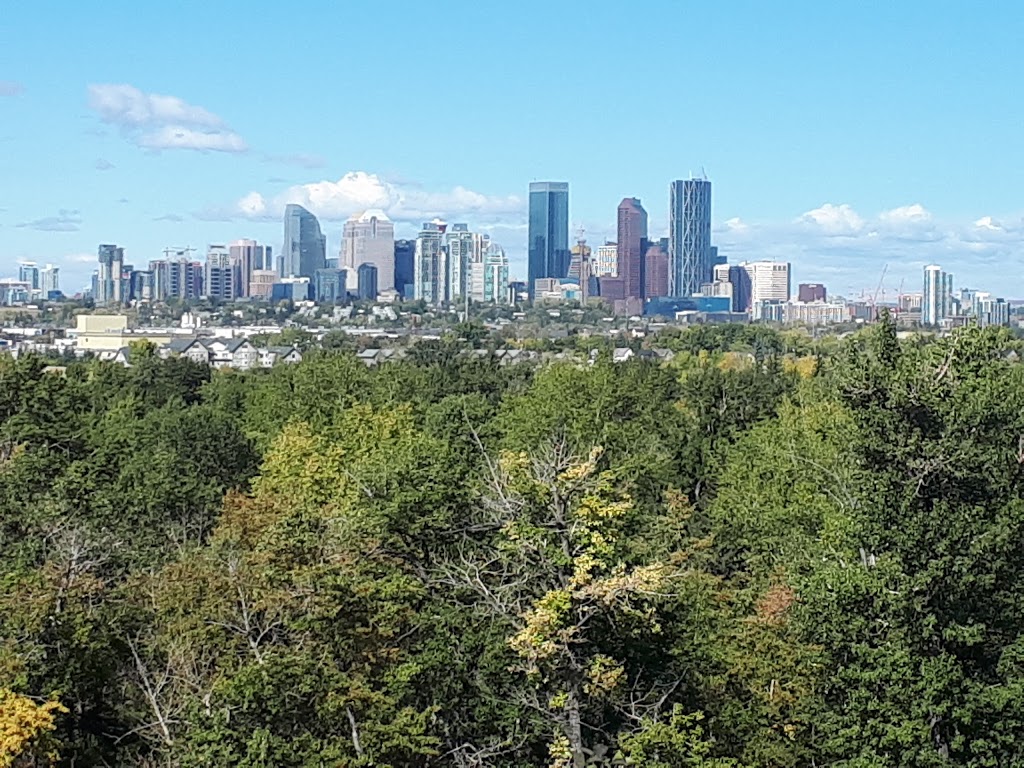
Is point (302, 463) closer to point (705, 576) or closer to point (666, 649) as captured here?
point (705, 576)

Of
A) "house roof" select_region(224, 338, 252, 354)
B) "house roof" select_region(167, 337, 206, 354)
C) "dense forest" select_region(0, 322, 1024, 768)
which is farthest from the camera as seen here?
"house roof" select_region(224, 338, 252, 354)

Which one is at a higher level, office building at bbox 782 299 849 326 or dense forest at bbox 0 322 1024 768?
dense forest at bbox 0 322 1024 768

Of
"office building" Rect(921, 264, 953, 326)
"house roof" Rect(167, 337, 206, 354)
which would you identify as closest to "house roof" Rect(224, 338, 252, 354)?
"house roof" Rect(167, 337, 206, 354)

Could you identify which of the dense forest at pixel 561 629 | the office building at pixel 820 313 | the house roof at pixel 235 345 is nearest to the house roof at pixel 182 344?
the house roof at pixel 235 345

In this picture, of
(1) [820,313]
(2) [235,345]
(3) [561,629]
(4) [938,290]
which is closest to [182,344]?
(2) [235,345]

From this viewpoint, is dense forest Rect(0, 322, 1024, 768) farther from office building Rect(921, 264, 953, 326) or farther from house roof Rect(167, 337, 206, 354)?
house roof Rect(167, 337, 206, 354)

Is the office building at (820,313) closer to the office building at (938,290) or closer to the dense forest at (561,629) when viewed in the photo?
the office building at (938,290)

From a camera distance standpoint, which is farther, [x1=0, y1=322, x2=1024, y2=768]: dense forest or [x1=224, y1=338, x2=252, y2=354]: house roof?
[x1=224, y1=338, x2=252, y2=354]: house roof

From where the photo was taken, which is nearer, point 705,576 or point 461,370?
point 705,576

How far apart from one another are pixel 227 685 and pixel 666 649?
5.39 metres

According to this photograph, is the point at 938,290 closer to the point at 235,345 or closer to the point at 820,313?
the point at 235,345

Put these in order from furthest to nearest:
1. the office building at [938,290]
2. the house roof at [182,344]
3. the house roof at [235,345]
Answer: the house roof at [235,345] → the house roof at [182,344] → the office building at [938,290]

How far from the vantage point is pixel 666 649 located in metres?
16.9

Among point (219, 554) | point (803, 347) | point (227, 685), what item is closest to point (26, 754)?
point (227, 685)
